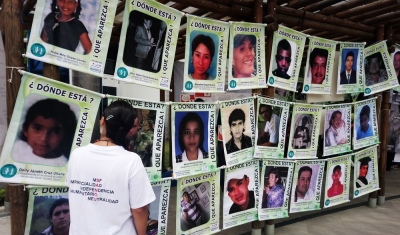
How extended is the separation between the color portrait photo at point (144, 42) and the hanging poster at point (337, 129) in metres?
2.58

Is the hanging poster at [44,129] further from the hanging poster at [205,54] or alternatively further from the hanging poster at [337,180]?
the hanging poster at [337,180]

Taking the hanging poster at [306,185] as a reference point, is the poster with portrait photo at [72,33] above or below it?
above

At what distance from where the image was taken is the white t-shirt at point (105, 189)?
1665 millimetres

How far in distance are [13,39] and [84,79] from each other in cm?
267

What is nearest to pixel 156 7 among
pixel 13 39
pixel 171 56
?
pixel 171 56

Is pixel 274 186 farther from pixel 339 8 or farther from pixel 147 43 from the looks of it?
pixel 339 8

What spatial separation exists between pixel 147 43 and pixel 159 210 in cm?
162

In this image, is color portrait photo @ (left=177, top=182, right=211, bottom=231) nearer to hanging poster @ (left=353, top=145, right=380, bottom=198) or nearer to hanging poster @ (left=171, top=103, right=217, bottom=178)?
hanging poster @ (left=171, top=103, right=217, bottom=178)

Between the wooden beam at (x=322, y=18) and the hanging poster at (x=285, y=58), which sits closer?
the hanging poster at (x=285, y=58)

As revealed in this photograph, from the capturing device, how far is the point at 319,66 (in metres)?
4.05

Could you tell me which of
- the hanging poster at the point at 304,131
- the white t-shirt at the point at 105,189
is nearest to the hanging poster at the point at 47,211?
the white t-shirt at the point at 105,189

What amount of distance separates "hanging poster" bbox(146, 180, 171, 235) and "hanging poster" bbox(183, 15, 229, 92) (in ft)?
3.26

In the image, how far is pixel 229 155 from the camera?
10.9ft

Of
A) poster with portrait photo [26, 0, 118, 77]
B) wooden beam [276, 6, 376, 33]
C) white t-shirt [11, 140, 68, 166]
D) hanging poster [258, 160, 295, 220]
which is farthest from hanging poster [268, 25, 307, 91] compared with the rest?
white t-shirt [11, 140, 68, 166]
